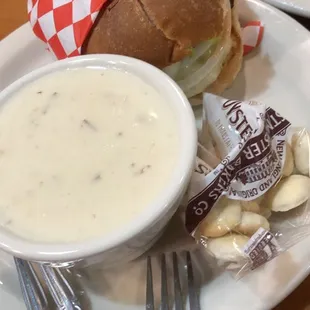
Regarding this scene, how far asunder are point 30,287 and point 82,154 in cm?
23

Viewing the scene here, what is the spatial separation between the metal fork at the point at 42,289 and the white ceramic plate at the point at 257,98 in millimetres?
28

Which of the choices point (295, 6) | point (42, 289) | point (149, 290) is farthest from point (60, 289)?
point (295, 6)

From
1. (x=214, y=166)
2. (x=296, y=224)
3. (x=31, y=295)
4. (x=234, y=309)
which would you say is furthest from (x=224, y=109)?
(x=31, y=295)

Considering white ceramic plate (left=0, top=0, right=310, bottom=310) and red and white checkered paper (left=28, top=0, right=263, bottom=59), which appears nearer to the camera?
white ceramic plate (left=0, top=0, right=310, bottom=310)

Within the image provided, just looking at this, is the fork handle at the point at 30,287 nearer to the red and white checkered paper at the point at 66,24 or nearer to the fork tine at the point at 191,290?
the fork tine at the point at 191,290

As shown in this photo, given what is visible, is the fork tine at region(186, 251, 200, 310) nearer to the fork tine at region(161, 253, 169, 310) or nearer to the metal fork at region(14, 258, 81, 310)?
the fork tine at region(161, 253, 169, 310)

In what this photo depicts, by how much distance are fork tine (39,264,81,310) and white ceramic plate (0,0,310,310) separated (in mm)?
35

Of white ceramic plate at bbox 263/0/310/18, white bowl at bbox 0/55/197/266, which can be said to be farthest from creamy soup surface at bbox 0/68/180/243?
white ceramic plate at bbox 263/0/310/18

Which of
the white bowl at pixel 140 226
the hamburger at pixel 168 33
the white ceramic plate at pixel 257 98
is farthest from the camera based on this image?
the hamburger at pixel 168 33

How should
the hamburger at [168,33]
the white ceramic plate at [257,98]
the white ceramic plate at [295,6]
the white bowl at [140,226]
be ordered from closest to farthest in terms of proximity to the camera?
the white bowl at [140,226], the white ceramic plate at [257,98], the hamburger at [168,33], the white ceramic plate at [295,6]

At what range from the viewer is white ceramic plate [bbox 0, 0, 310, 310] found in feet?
2.68

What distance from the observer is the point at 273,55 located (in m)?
1.13

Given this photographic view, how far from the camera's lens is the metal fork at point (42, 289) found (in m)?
0.85

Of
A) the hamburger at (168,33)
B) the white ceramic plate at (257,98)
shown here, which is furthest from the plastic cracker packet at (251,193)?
the hamburger at (168,33)
